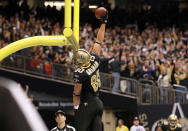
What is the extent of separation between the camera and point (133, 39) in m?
19.2

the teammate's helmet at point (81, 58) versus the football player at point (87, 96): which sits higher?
the teammate's helmet at point (81, 58)

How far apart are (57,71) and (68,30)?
9.58m

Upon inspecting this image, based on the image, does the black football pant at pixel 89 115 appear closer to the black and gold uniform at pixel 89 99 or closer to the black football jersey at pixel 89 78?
the black and gold uniform at pixel 89 99

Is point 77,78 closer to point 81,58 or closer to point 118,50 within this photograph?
point 81,58

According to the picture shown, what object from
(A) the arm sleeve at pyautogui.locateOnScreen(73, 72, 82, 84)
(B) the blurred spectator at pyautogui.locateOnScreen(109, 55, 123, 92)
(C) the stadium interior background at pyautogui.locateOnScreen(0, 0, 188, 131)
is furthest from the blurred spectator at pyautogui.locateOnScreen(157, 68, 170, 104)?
(A) the arm sleeve at pyautogui.locateOnScreen(73, 72, 82, 84)

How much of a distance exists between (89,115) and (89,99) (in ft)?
0.68

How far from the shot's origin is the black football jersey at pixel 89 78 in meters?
5.90

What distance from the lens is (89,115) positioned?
19.6 ft

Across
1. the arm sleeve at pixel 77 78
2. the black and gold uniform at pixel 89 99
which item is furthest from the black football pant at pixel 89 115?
the arm sleeve at pixel 77 78

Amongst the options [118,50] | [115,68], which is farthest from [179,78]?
[118,50]

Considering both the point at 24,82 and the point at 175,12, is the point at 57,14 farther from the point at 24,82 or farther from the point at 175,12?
the point at 175,12

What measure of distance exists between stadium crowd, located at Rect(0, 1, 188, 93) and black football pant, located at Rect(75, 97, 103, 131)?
882 cm

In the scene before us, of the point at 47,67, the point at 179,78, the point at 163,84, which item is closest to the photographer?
the point at 47,67

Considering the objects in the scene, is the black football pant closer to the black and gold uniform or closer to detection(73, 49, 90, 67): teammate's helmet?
the black and gold uniform
